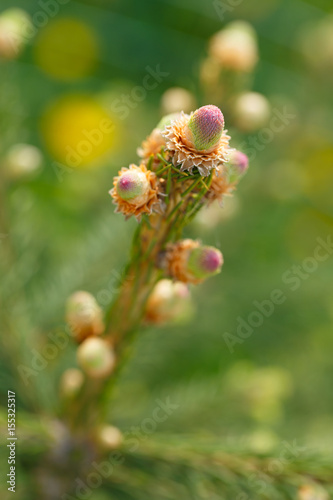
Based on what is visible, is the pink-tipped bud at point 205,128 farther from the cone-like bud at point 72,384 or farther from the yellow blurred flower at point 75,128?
the yellow blurred flower at point 75,128

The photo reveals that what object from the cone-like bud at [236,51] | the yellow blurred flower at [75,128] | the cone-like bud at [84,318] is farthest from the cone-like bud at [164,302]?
the yellow blurred flower at [75,128]

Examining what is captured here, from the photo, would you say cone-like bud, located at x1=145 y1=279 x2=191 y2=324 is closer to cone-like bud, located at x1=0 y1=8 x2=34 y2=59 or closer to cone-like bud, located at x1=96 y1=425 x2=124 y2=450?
cone-like bud, located at x1=96 y1=425 x2=124 y2=450

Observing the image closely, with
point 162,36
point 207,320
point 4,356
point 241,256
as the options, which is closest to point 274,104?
point 241,256

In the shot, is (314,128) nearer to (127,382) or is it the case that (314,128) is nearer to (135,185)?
(127,382)

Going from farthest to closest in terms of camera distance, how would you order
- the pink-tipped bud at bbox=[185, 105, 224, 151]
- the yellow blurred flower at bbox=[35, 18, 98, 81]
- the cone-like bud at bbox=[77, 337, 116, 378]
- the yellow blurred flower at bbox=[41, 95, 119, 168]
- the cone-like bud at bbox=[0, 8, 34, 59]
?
the yellow blurred flower at bbox=[35, 18, 98, 81] < the yellow blurred flower at bbox=[41, 95, 119, 168] < the cone-like bud at bbox=[0, 8, 34, 59] < the cone-like bud at bbox=[77, 337, 116, 378] < the pink-tipped bud at bbox=[185, 105, 224, 151]

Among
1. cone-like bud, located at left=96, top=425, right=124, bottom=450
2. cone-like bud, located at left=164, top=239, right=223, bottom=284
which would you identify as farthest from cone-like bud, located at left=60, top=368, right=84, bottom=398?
cone-like bud, located at left=164, top=239, right=223, bottom=284

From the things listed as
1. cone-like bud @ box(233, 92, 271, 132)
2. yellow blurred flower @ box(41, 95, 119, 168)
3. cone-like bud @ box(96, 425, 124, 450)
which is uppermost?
yellow blurred flower @ box(41, 95, 119, 168)
